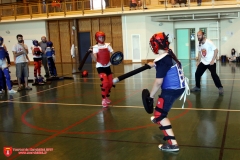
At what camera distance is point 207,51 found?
28.8 ft

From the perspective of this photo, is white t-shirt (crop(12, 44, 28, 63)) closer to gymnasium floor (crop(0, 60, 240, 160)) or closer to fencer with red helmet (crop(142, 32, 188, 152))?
gymnasium floor (crop(0, 60, 240, 160))

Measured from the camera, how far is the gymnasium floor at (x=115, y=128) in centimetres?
442

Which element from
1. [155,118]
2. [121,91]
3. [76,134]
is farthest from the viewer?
[121,91]

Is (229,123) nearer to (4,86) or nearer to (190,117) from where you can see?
(190,117)

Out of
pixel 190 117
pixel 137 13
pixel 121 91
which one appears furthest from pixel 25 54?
pixel 137 13

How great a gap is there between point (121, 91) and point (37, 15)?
62.0ft

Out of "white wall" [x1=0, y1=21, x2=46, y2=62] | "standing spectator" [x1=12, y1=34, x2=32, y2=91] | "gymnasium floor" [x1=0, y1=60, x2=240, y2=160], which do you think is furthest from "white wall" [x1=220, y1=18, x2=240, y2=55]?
"standing spectator" [x1=12, y1=34, x2=32, y2=91]

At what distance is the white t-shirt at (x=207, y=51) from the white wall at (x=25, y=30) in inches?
839

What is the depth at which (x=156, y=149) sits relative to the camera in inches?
178

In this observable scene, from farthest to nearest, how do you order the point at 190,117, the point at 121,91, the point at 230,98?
1. the point at 121,91
2. the point at 230,98
3. the point at 190,117

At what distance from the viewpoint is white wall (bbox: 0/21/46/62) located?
27297mm

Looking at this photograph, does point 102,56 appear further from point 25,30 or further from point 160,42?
point 25,30

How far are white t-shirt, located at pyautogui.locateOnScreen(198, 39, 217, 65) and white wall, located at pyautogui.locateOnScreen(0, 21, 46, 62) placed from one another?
21.3 m

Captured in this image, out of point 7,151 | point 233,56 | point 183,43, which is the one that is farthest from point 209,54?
point 183,43
